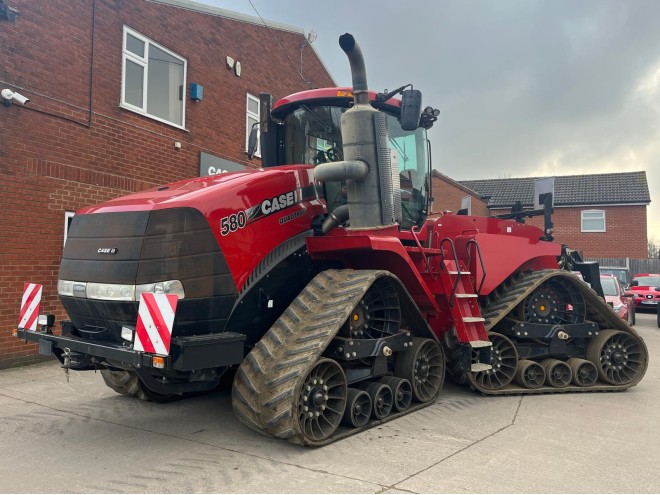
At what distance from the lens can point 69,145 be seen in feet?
26.0

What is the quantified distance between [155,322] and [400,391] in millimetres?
2451

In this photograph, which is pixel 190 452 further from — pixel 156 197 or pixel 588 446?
pixel 588 446

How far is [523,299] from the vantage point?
21.1ft

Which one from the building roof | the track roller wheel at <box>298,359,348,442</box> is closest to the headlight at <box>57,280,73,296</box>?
the track roller wheel at <box>298,359,348,442</box>

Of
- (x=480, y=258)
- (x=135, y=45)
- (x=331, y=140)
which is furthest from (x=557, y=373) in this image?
(x=135, y=45)

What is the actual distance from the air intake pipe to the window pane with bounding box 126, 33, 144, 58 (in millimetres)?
5492

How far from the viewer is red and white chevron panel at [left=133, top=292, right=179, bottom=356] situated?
3.69 m

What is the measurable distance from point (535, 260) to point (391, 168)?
3.15 metres

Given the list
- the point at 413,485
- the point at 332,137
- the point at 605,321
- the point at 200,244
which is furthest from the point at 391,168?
the point at 605,321

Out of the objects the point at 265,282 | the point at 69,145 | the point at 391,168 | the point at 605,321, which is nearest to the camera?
the point at 265,282

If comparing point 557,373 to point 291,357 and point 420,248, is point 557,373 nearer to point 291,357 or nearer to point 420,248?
point 420,248

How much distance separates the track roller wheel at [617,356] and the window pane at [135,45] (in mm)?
8137

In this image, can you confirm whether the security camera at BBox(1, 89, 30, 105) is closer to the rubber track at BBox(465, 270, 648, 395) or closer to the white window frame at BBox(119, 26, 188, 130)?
the white window frame at BBox(119, 26, 188, 130)

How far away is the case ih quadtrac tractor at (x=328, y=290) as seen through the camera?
4.03 m
